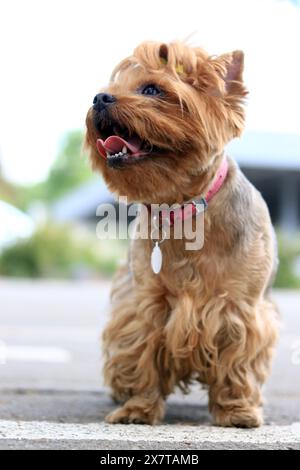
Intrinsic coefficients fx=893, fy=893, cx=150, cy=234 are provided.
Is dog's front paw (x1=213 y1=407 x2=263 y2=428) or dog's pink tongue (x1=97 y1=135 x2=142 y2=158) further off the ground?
dog's pink tongue (x1=97 y1=135 x2=142 y2=158)

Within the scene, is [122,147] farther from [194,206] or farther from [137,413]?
[137,413]

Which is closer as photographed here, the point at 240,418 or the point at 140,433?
the point at 140,433

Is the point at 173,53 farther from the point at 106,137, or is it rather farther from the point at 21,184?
the point at 21,184

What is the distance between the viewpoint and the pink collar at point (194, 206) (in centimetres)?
483

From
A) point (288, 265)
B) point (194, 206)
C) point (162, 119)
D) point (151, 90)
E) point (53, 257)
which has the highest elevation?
point (151, 90)

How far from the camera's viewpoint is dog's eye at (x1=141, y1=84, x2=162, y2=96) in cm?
452

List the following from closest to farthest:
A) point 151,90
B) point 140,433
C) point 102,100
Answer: point 140,433
point 102,100
point 151,90

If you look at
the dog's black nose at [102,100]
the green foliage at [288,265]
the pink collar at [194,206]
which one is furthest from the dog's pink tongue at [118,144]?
the green foliage at [288,265]

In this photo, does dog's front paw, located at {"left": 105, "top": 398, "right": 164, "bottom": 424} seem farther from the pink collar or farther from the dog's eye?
the dog's eye

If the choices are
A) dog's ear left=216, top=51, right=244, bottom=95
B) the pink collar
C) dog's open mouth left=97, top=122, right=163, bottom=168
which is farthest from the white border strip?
dog's ear left=216, top=51, right=244, bottom=95

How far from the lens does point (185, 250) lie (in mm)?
4844

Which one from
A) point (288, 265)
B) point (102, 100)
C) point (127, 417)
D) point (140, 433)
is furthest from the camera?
point (288, 265)

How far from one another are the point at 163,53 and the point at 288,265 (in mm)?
19550

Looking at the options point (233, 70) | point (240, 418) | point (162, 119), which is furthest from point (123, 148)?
point (240, 418)
